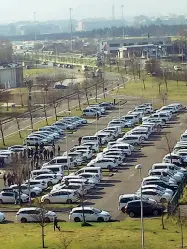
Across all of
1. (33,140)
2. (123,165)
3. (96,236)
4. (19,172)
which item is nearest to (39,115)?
(33,140)

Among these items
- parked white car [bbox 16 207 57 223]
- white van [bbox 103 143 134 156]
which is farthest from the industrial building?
parked white car [bbox 16 207 57 223]

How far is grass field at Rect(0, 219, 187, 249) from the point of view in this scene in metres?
11.0

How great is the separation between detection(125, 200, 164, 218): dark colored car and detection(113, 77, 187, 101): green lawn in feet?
59.2

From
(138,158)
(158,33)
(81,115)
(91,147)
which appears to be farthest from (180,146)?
(158,33)

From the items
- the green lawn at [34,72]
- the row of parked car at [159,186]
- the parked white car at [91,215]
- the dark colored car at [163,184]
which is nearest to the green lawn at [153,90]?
the green lawn at [34,72]

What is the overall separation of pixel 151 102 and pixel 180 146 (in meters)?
10.7

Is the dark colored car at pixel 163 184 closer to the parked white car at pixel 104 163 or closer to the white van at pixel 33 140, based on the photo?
the parked white car at pixel 104 163

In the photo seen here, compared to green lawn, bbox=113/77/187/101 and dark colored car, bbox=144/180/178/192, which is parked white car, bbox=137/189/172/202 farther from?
green lawn, bbox=113/77/187/101

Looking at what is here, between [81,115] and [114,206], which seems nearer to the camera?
[114,206]

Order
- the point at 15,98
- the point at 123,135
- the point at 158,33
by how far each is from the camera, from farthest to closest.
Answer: the point at 158,33, the point at 15,98, the point at 123,135

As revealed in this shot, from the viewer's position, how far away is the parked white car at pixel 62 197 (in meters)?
14.6

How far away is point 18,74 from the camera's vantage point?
127 feet

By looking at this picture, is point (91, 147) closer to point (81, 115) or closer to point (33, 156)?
point (33, 156)

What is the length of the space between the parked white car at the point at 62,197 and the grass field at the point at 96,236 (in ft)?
6.20
